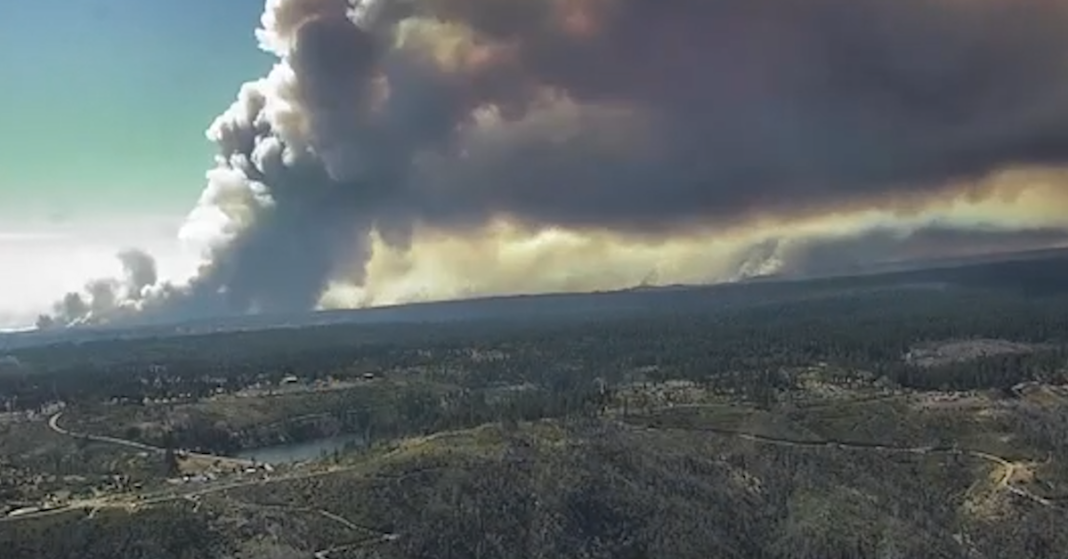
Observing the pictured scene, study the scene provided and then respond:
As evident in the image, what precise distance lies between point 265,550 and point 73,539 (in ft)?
101

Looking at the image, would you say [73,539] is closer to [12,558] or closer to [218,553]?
[12,558]

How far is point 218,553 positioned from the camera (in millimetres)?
199250

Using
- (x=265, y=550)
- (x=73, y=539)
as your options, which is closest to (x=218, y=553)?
(x=265, y=550)

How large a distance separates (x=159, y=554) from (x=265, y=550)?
16538 millimetres

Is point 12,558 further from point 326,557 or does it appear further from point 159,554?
point 326,557

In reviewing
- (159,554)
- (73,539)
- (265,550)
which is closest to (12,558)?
(73,539)

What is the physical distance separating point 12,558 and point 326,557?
4919 cm

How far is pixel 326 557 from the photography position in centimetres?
19988

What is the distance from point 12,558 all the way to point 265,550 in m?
39.4

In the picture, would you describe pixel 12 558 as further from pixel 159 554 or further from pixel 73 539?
pixel 159 554

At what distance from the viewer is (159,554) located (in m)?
196

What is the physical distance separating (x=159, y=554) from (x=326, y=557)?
26334 millimetres

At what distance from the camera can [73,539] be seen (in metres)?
198

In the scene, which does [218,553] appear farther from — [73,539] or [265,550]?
[73,539]
